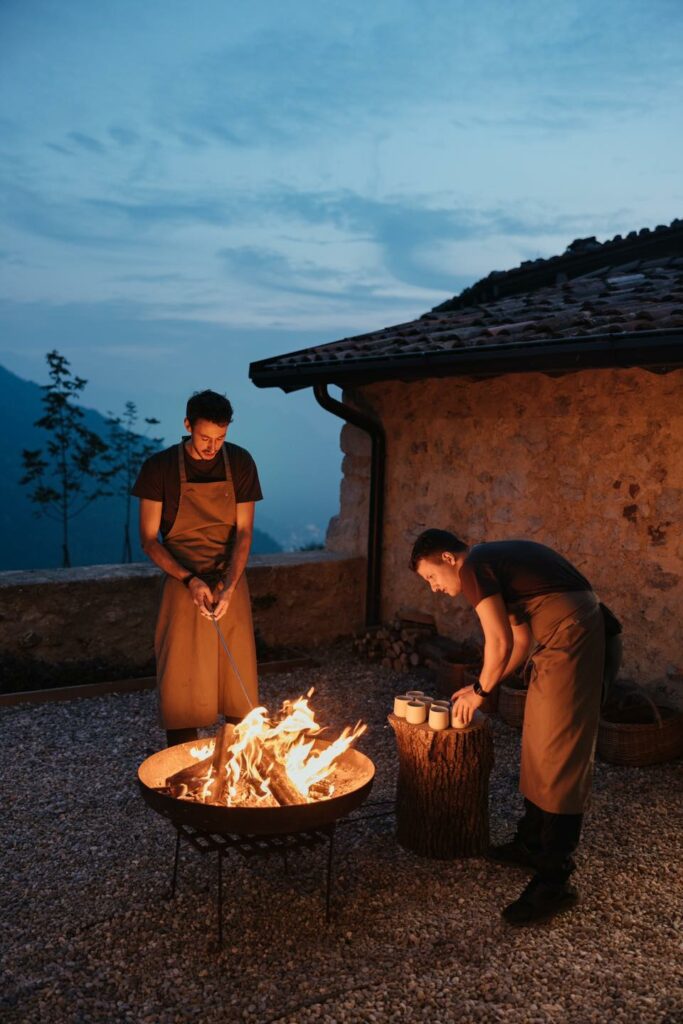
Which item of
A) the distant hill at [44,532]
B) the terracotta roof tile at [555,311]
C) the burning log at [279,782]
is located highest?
the terracotta roof tile at [555,311]

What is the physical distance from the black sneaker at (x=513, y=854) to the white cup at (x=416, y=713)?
632 millimetres

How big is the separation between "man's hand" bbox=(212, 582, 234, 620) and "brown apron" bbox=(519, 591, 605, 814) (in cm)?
138

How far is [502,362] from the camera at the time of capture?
5469 mm

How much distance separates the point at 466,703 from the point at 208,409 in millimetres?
1623

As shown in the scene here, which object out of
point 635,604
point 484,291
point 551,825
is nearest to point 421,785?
point 551,825

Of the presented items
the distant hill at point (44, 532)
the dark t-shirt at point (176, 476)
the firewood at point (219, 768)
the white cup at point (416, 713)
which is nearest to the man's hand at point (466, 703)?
the white cup at point (416, 713)

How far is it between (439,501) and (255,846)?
399 centimetres

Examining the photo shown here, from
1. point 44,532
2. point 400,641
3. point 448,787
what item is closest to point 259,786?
point 448,787

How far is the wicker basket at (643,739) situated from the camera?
493cm

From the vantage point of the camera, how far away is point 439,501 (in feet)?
22.6

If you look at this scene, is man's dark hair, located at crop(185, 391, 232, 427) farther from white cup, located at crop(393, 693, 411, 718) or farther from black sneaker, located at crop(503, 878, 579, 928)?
black sneaker, located at crop(503, 878, 579, 928)

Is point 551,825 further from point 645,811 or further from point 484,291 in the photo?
point 484,291

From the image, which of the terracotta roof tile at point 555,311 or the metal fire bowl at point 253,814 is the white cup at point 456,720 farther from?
the terracotta roof tile at point 555,311

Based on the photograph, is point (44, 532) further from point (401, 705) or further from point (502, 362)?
point (401, 705)
